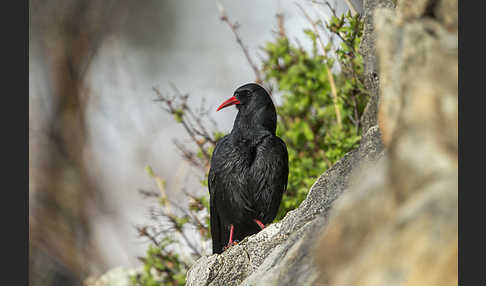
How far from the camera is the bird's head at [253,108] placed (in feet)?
12.0

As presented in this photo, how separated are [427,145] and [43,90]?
24.7ft

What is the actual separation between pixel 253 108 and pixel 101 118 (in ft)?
17.1

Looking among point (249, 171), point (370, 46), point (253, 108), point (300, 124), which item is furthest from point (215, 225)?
point (370, 46)

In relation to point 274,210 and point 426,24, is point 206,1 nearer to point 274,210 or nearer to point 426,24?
point 274,210

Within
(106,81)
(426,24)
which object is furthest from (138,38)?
(426,24)

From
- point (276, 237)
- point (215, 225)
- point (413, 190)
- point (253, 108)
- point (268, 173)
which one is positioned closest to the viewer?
point (413, 190)

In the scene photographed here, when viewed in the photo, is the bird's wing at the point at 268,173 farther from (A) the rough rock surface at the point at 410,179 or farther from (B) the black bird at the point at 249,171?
(A) the rough rock surface at the point at 410,179

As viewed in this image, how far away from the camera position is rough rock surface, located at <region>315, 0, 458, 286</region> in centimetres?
127

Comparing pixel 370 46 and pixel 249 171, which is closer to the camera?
pixel 370 46

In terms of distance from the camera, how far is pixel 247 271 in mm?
2795

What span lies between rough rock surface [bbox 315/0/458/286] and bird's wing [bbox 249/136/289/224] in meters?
1.95

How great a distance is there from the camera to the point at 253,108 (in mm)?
3666

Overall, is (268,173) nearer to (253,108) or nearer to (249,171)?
(249,171)

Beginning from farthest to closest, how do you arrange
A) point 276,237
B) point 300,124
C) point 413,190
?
1. point 300,124
2. point 276,237
3. point 413,190
